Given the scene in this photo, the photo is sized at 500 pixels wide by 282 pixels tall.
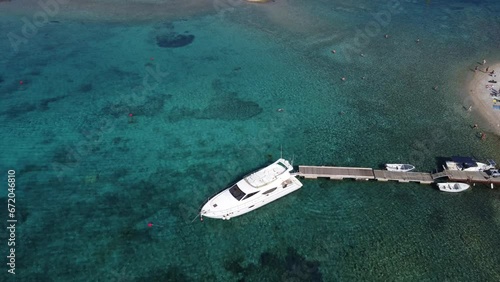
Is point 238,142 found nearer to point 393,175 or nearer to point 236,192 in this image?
point 236,192

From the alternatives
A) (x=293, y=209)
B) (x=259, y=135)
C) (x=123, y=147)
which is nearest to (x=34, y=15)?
(x=123, y=147)

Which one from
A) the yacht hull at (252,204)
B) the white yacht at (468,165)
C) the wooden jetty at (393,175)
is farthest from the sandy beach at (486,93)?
Result: the yacht hull at (252,204)

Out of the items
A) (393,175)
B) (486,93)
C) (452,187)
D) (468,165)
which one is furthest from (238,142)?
(486,93)

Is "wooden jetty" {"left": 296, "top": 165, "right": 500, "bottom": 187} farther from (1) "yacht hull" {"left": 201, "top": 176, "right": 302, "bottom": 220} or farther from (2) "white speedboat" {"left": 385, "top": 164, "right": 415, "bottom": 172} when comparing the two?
(1) "yacht hull" {"left": 201, "top": 176, "right": 302, "bottom": 220}

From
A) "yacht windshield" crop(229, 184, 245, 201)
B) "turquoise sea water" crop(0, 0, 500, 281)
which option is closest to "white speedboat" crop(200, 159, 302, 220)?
"yacht windshield" crop(229, 184, 245, 201)

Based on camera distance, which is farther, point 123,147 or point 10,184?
point 123,147

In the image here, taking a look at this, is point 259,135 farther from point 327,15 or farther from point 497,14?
point 497,14
